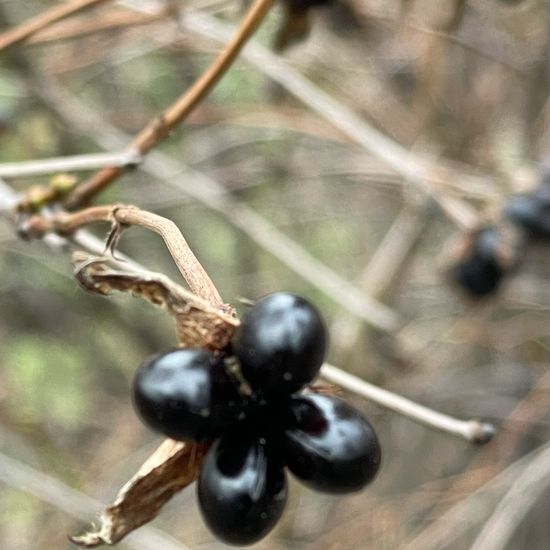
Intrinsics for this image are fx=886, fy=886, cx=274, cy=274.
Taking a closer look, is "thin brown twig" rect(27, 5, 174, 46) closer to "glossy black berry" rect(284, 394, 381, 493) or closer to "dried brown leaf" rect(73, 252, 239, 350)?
"dried brown leaf" rect(73, 252, 239, 350)

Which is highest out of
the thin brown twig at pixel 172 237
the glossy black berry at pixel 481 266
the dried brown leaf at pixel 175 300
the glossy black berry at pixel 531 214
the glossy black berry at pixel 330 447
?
the thin brown twig at pixel 172 237

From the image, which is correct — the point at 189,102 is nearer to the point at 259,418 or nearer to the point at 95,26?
the point at 259,418

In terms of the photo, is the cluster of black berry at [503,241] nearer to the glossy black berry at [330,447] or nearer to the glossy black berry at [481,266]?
the glossy black berry at [481,266]

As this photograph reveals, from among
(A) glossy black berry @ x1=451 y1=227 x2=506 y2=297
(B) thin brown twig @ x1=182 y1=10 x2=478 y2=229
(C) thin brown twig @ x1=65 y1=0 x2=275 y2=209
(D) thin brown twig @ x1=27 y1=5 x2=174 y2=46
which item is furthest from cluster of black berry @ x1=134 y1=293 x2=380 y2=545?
(A) glossy black berry @ x1=451 y1=227 x2=506 y2=297

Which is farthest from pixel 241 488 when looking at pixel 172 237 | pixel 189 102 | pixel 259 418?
pixel 189 102

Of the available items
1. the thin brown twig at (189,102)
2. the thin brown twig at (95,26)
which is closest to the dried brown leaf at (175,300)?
the thin brown twig at (189,102)

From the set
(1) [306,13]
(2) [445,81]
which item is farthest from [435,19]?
(1) [306,13]

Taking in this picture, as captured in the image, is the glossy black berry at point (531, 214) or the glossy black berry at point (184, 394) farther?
the glossy black berry at point (531, 214)
